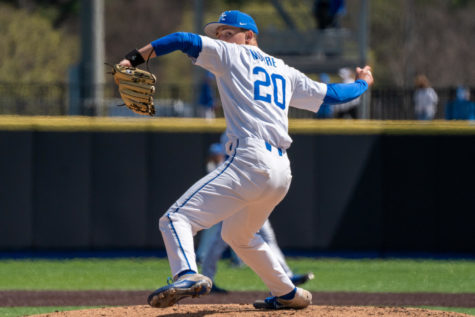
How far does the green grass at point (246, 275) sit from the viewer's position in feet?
31.1

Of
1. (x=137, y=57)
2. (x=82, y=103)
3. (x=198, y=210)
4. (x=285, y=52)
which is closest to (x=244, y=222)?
(x=198, y=210)

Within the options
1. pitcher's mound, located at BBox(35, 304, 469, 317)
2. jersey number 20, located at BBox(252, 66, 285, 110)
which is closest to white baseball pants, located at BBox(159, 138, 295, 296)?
jersey number 20, located at BBox(252, 66, 285, 110)

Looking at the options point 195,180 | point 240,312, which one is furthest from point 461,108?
point 240,312

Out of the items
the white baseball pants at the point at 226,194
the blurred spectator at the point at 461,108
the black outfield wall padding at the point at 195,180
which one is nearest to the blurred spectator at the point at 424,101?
the blurred spectator at the point at 461,108

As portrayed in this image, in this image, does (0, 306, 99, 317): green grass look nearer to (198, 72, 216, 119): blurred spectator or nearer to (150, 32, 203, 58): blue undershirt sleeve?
(150, 32, 203, 58): blue undershirt sleeve

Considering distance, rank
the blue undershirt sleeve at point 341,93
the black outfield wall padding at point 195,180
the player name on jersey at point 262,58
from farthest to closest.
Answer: the black outfield wall padding at point 195,180 < the blue undershirt sleeve at point 341,93 < the player name on jersey at point 262,58

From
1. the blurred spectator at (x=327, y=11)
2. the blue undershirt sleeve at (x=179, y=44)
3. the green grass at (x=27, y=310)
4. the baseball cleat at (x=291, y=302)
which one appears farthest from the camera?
the blurred spectator at (x=327, y=11)

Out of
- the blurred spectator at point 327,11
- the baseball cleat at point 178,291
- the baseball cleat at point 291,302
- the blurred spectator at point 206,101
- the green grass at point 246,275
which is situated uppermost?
the blurred spectator at point 327,11

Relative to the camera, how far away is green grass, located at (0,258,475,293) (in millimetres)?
9477

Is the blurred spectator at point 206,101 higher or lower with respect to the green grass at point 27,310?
higher

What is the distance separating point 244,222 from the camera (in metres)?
5.76

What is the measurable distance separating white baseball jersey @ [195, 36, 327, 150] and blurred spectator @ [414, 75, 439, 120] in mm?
9459

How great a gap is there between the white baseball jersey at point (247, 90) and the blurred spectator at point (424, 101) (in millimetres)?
9459

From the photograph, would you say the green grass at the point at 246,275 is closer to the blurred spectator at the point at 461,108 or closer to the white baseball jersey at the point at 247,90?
the blurred spectator at the point at 461,108
